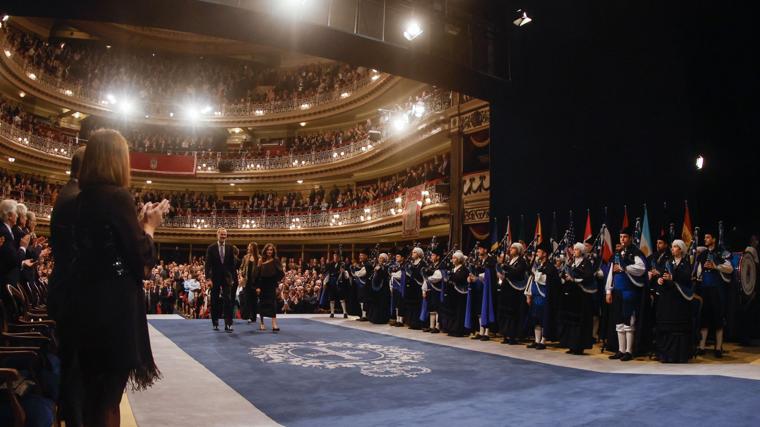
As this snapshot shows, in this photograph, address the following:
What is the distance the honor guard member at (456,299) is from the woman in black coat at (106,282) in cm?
932

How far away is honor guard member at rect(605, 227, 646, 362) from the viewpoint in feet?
26.5

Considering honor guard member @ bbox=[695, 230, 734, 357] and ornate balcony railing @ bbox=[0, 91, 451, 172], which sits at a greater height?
ornate balcony railing @ bbox=[0, 91, 451, 172]

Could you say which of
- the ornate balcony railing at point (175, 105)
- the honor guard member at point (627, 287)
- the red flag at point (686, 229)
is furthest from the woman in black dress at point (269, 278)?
the ornate balcony railing at point (175, 105)

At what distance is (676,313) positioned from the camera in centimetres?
771

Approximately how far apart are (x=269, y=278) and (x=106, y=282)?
840 centimetres

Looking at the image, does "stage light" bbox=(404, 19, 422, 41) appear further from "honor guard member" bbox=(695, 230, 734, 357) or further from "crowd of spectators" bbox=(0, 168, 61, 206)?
"crowd of spectators" bbox=(0, 168, 61, 206)

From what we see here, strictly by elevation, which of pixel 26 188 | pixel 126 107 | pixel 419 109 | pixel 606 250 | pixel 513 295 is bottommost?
pixel 513 295

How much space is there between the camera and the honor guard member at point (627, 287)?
8.06 m

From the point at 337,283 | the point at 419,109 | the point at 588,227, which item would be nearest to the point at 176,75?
the point at 419,109

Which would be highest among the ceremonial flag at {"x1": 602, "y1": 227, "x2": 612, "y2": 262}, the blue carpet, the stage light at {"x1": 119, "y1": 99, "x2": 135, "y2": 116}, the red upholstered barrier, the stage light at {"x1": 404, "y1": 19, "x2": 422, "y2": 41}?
the stage light at {"x1": 119, "y1": 99, "x2": 135, "y2": 116}

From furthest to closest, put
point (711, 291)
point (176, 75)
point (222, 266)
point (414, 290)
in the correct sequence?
point (176, 75) < point (414, 290) < point (222, 266) < point (711, 291)

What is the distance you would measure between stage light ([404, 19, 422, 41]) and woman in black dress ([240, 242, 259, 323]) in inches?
198

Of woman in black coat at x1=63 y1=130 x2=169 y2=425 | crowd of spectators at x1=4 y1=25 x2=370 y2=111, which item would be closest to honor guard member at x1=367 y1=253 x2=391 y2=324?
woman in black coat at x1=63 y1=130 x2=169 y2=425

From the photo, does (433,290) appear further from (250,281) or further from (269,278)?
(250,281)
